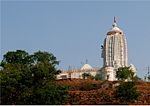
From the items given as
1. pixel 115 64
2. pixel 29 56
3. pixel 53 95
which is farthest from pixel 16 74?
pixel 115 64

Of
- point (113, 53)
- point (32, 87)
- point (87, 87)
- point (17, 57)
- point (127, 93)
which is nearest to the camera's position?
point (32, 87)

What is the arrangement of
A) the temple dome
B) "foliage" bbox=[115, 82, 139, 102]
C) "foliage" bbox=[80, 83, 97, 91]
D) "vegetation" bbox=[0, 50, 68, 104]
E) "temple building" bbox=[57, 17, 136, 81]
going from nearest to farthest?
"vegetation" bbox=[0, 50, 68, 104], "foliage" bbox=[115, 82, 139, 102], "foliage" bbox=[80, 83, 97, 91], "temple building" bbox=[57, 17, 136, 81], the temple dome

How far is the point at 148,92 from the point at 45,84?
10.4 meters

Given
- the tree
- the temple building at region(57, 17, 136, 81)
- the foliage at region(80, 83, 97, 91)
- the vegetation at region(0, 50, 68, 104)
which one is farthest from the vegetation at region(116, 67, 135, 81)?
the vegetation at region(0, 50, 68, 104)

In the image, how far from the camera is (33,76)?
2192 centimetres

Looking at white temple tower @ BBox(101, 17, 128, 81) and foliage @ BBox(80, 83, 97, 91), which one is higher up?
white temple tower @ BBox(101, 17, 128, 81)

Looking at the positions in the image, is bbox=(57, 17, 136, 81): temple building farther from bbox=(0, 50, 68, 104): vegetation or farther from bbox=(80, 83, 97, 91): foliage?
bbox=(0, 50, 68, 104): vegetation

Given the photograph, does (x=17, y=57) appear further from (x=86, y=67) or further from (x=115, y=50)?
(x=115, y=50)

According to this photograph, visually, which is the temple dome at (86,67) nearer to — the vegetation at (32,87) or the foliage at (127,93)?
the foliage at (127,93)

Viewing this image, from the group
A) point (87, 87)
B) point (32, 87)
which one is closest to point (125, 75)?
point (87, 87)

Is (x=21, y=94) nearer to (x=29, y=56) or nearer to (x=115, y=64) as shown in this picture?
(x=29, y=56)

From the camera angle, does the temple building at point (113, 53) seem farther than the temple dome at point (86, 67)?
No

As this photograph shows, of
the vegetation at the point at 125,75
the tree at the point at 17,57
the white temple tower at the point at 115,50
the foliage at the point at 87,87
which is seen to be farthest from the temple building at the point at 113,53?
the foliage at the point at 87,87

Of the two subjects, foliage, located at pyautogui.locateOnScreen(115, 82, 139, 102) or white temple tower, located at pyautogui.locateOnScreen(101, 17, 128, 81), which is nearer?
foliage, located at pyautogui.locateOnScreen(115, 82, 139, 102)
